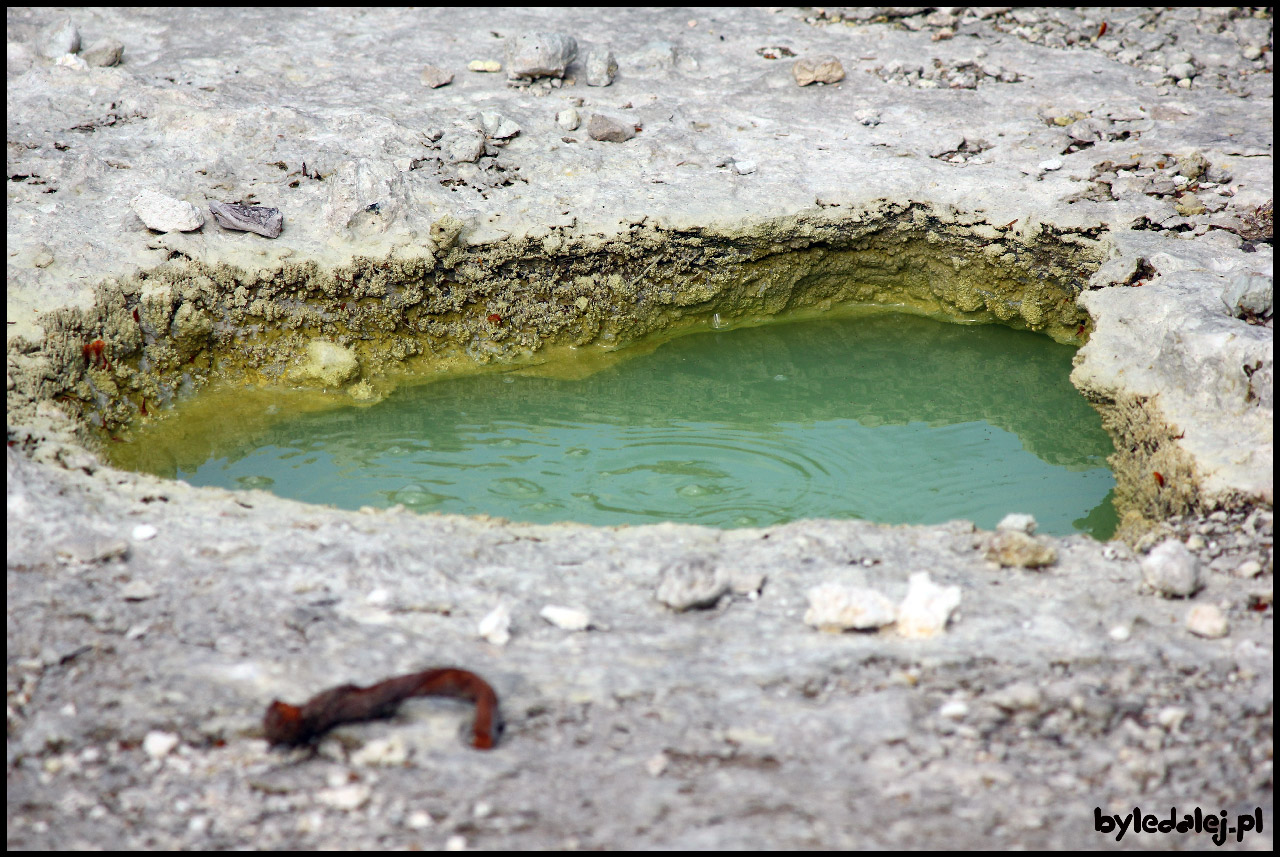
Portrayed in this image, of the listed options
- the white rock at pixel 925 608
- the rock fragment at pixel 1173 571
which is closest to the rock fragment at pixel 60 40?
the white rock at pixel 925 608

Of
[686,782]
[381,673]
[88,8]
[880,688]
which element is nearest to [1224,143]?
[880,688]

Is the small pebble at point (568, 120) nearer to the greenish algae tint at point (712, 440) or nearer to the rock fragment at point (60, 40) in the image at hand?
the greenish algae tint at point (712, 440)

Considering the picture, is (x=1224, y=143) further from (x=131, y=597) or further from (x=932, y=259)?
(x=131, y=597)

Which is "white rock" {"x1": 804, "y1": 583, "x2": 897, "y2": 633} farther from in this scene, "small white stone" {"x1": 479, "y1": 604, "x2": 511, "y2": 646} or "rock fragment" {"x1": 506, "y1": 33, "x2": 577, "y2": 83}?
"rock fragment" {"x1": 506, "y1": 33, "x2": 577, "y2": 83}

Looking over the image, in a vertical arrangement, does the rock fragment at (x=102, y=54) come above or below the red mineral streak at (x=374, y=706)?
above

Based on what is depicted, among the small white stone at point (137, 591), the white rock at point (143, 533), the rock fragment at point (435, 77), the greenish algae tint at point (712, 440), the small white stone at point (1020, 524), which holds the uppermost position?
the rock fragment at point (435, 77)

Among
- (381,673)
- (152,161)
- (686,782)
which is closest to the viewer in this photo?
(686,782)
